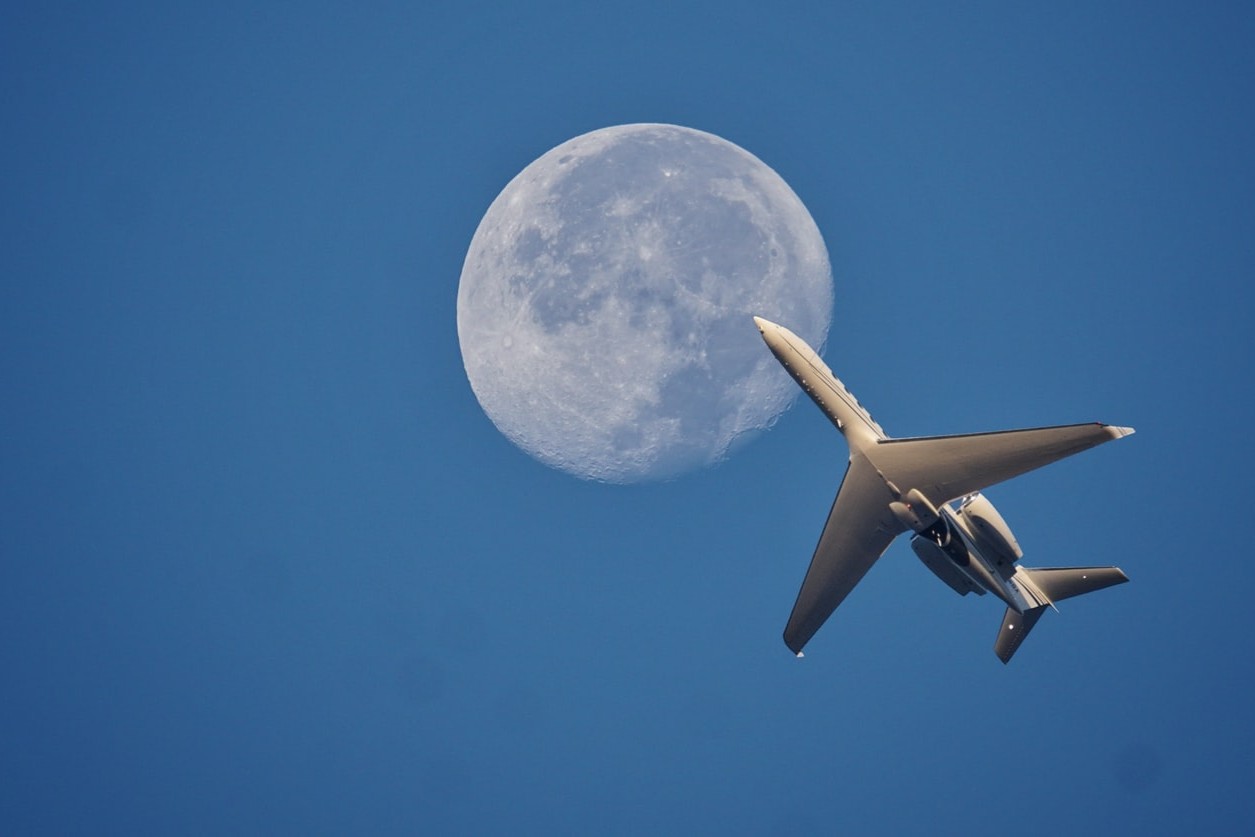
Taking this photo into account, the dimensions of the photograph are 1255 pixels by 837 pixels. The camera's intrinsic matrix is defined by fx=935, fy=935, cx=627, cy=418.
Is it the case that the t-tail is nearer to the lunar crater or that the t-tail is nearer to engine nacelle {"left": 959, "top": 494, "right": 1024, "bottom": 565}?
engine nacelle {"left": 959, "top": 494, "right": 1024, "bottom": 565}

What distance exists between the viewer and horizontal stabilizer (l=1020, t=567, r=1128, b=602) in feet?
154

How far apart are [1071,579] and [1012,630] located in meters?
4.10

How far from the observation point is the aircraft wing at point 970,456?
120 ft

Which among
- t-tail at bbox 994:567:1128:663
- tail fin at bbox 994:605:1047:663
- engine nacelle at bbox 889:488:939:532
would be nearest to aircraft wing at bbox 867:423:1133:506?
engine nacelle at bbox 889:488:939:532

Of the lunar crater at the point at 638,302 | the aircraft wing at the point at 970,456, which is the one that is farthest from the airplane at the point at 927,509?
the lunar crater at the point at 638,302

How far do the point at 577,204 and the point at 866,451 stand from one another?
59.3 feet

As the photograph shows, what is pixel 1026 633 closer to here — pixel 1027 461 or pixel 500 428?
pixel 1027 461

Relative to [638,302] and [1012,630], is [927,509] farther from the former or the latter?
[638,302]

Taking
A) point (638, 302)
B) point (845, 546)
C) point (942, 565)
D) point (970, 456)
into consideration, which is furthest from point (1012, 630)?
point (638, 302)

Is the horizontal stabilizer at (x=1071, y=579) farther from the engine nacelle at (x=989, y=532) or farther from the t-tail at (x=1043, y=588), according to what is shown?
the engine nacelle at (x=989, y=532)

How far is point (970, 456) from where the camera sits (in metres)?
38.9

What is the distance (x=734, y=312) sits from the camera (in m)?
44.5

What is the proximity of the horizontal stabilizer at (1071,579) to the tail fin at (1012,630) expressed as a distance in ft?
3.69

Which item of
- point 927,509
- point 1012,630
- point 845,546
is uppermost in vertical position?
point 845,546
